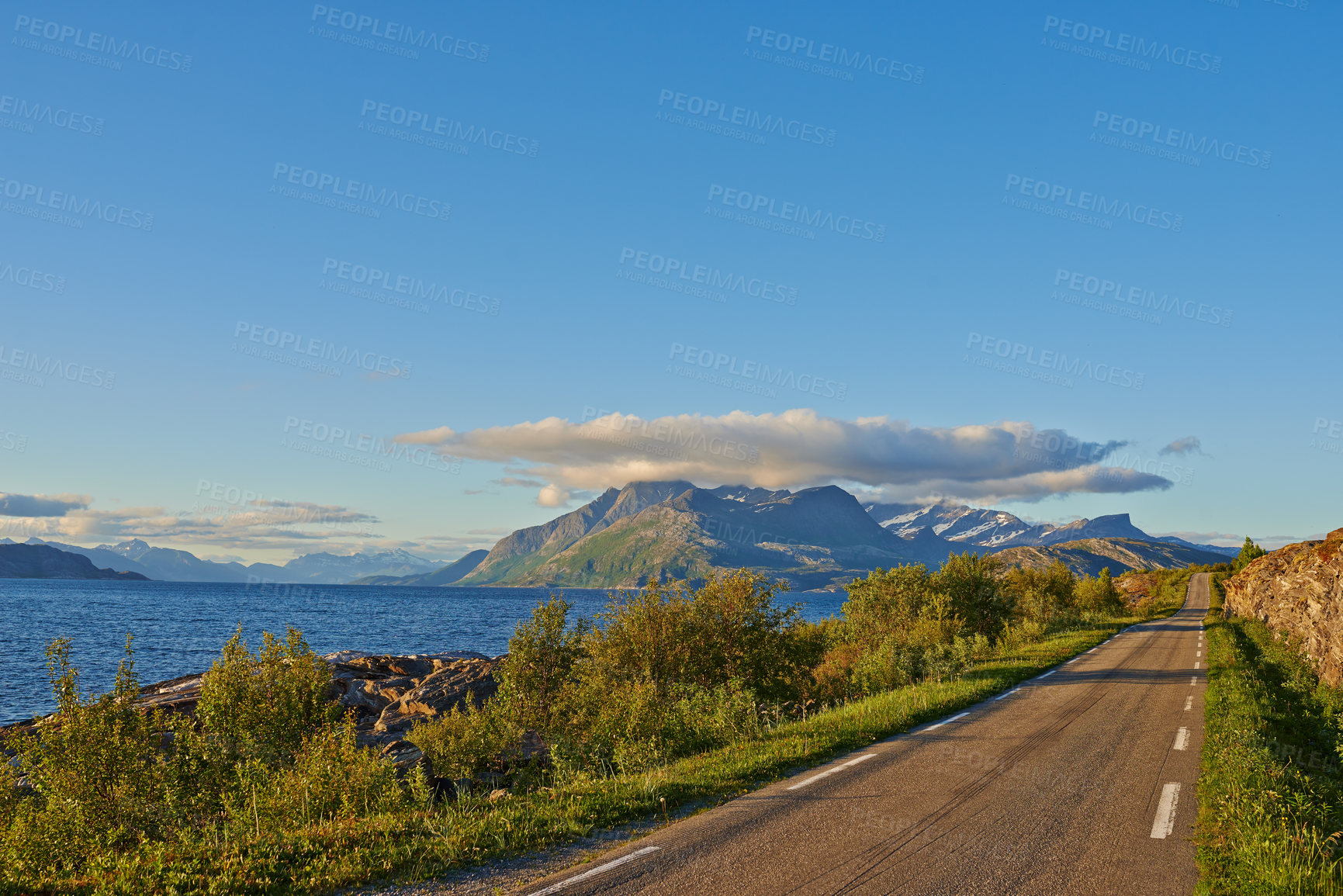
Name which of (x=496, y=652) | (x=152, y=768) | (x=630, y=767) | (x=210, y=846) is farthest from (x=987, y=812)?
(x=496, y=652)

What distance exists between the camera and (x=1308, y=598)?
29.3 meters

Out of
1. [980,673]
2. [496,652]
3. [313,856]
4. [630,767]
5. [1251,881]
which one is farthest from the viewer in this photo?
[496,652]

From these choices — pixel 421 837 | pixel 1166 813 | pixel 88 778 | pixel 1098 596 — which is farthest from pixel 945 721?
pixel 1098 596

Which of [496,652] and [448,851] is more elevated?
[448,851]

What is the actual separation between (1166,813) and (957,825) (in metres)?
3.46

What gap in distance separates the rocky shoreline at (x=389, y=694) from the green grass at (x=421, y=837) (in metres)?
11.6

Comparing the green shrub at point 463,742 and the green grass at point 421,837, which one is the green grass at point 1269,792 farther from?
the green shrub at point 463,742

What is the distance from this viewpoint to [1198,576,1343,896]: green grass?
7.98 metres

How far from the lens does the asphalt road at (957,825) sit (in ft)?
26.2

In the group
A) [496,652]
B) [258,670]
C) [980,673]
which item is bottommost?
[496,652]

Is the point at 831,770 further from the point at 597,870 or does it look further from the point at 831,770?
the point at 597,870

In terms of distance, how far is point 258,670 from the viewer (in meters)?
15.8

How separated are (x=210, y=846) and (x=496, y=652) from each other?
66833mm

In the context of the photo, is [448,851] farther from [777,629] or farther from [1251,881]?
[777,629]
